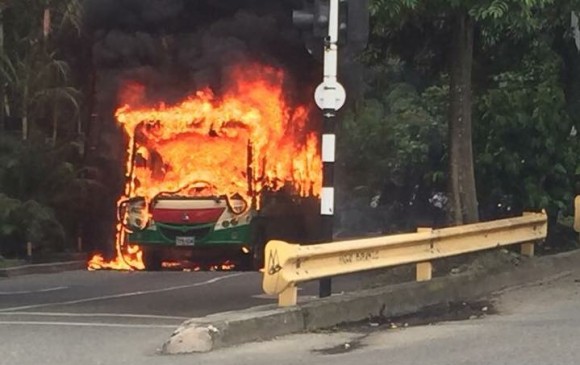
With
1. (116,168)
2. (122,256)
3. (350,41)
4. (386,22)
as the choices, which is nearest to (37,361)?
(350,41)

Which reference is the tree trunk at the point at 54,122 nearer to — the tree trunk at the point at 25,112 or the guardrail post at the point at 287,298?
the tree trunk at the point at 25,112

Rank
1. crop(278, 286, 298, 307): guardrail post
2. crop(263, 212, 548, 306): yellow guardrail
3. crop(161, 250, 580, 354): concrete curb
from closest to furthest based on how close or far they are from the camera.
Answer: crop(161, 250, 580, 354): concrete curb < crop(263, 212, 548, 306): yellow guardrail < crop(278, 286, 298, 307): guardrail post

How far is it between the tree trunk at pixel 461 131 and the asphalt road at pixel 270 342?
1668mm

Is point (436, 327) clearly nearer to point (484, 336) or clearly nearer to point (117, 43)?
point (484, 336)

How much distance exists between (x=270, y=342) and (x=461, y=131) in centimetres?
559

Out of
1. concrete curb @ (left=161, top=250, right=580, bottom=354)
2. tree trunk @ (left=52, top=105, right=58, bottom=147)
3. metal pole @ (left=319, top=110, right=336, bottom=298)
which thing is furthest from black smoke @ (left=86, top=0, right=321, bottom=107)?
metal pole @ (left=319, top=110, right=336, bottom=298)

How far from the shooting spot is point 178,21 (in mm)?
25750

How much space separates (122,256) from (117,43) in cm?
576

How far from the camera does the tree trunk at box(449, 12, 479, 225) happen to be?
1455 cm

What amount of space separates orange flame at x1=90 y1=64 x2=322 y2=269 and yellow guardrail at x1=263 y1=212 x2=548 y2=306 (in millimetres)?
6687

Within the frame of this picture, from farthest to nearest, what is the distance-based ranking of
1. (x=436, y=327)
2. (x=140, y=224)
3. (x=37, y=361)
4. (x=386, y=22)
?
(x=140, y=224) < (x=386, y=22) < (x=436, y=327) < (x=37, y=361)

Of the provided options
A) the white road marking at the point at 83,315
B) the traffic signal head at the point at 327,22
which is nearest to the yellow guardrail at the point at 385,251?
the white road marking at the point at 83,315

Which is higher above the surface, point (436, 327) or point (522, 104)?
Result: point (522, 104)

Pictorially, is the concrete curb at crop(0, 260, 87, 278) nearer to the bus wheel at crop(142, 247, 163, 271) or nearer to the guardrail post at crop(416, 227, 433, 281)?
the bus wheel at crop(142, 247, 163, 271)
